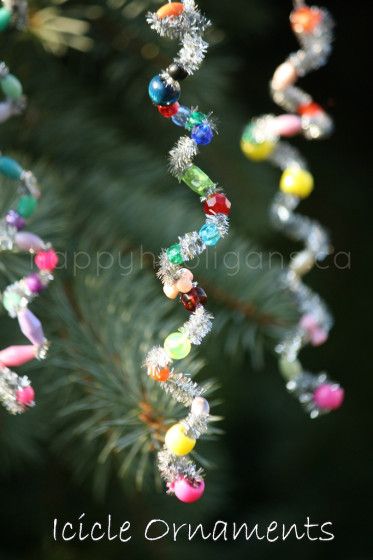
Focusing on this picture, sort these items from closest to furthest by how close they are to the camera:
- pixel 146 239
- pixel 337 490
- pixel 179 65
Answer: pixel 179 65 → pixel 146 239 → pixel 337 490

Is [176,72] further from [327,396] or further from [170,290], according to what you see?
[327,396]

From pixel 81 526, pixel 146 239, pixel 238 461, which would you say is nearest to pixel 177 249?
pixel 146 239

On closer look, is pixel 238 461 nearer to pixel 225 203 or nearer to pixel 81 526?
pixel 81 526

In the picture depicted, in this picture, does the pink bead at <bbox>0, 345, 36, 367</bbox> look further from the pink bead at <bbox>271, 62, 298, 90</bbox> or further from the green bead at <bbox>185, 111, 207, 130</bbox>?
the pink bead at <bbox>271, 62, 298, 90</bbox>

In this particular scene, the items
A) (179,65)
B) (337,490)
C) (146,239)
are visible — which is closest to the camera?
(179,65)

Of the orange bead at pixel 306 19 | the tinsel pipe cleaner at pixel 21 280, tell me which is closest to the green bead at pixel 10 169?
the tinsel pipe cleaner at pixel 21 280

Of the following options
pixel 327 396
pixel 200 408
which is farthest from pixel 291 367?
pixel 200 408

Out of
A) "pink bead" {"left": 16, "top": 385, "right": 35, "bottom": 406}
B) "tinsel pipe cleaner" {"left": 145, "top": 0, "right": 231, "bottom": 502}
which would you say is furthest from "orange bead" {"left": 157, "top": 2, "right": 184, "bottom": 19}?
"pink bead" {"left": 16, "top": 385, "right": 35, "bottom": 406}
